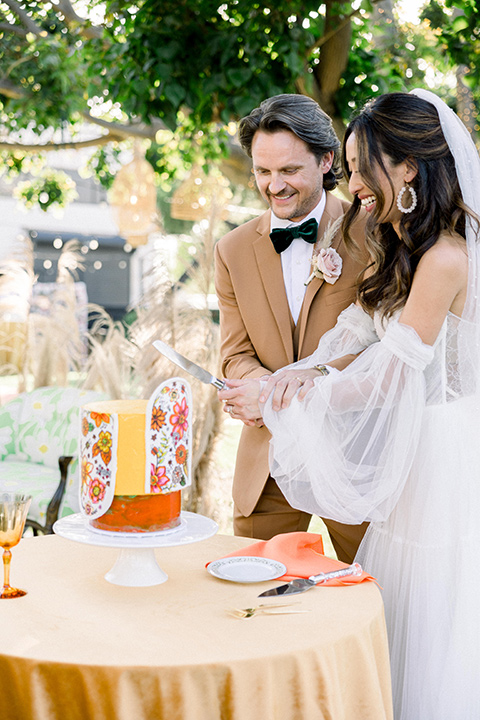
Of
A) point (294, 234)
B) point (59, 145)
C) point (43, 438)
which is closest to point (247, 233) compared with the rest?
point (294, 234)

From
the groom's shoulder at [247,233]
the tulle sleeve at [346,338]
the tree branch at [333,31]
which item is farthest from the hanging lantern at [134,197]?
the tulle sleeve at [346,338]

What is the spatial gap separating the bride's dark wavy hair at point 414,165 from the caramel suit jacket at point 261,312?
489 millimetres

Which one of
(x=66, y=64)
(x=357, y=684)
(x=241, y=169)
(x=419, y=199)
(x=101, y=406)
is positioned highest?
(x=66, y=64)

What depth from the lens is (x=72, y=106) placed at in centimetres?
638

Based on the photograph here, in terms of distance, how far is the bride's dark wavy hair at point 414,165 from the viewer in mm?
2115

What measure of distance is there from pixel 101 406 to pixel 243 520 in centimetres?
106

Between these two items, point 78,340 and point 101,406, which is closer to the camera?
point 101,406

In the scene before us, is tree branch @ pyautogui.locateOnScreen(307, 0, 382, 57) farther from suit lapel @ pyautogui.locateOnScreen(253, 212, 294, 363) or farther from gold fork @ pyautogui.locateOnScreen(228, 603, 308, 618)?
gold fork @ pyautogui.locateOnScreen(228, 603, 308, 618)

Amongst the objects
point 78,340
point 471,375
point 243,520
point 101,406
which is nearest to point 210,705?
point 101,406

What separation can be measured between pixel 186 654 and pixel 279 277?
5.06 feet

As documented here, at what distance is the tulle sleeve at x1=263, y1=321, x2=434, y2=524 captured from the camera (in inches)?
83.0

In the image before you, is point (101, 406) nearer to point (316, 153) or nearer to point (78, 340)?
point (316, 153)

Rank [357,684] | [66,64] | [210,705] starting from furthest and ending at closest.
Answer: [66,64], [357,684], [210,705]

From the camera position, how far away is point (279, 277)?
274 centimetres
